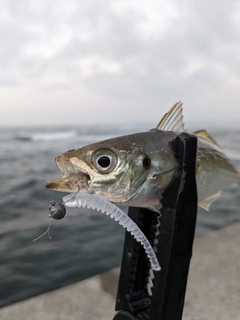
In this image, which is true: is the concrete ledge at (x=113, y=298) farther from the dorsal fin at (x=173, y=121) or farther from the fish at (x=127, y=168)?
the dorsal fin at (x=173, y=121)

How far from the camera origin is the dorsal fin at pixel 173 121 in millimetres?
1620

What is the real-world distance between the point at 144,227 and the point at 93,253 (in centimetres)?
279

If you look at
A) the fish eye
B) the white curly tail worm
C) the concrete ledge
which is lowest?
the concrete ledge

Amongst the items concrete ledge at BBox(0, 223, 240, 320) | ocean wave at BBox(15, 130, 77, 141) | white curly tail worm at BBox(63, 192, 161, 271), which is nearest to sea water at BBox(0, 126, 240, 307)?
concrete ledge at BBox(0, 223, 240, 320)

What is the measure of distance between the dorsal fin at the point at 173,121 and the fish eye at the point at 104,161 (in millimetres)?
395

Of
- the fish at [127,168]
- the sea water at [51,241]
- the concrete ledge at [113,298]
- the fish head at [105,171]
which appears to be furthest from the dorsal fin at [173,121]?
the sea water at [51,241]

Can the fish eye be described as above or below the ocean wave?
below

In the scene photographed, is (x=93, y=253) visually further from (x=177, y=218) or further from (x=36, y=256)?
(x=177, y=218)

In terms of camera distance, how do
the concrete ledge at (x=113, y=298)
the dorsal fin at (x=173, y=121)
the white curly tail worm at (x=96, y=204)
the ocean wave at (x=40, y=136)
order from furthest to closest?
the ocean wave at (x=40, y=136)
the concrete ledge at (x=113, y=298)
the dorsal fin at (x=173, y=121)
the white curly tail worm at (x=96, y=204)

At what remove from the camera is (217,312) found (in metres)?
2.39

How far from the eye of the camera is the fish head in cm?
130

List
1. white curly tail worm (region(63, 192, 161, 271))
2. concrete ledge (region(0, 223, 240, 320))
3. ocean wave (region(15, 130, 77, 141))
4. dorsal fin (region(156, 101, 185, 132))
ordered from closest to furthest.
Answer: white curly tail worm (region(63, 192, 161, 271)), dorsal fin (region(156, 101, 185, 132)), concrete ledge (region(0, 223, 240, 320)), ocean wave (region(15, 130, 77, 141))

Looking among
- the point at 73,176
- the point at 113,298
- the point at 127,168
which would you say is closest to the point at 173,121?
the point at 127,168

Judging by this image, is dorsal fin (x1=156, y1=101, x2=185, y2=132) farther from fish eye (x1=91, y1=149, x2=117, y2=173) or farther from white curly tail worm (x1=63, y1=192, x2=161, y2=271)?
white curly tail worm (x1=63, y1=192, x2=161, y2=271)
